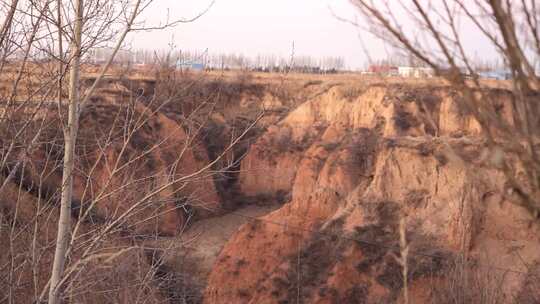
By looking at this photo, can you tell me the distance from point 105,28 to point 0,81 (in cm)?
101

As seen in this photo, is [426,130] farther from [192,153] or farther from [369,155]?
[192,153]

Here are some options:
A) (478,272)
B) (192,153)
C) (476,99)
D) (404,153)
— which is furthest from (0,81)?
(192,153)

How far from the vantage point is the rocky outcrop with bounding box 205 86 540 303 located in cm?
1203

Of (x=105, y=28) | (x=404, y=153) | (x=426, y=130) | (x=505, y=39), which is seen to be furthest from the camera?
(x=426, y=130)

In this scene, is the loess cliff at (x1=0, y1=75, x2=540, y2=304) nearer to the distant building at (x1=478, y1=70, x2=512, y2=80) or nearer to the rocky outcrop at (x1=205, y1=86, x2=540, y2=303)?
the rocky outcrop at (x1=205, y1=86, x2=540, y2=303)

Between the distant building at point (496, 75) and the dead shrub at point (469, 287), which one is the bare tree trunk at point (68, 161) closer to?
the distant building at point (496, 75)

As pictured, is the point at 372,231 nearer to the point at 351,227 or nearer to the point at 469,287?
the point at 351,227

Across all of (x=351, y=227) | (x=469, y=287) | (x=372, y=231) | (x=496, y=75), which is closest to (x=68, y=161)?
(x=496, y=75)

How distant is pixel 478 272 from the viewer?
10625mm

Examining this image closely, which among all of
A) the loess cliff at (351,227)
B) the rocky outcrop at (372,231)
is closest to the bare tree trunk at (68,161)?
the loess cliff at (351,227)

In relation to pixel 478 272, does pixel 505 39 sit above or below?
above

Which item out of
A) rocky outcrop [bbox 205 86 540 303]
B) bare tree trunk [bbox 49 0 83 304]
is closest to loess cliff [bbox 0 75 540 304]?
rocky outcrop [bbox 205 86 540 303]

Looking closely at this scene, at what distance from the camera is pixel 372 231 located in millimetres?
13430

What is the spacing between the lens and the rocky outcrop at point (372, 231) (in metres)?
12.0
